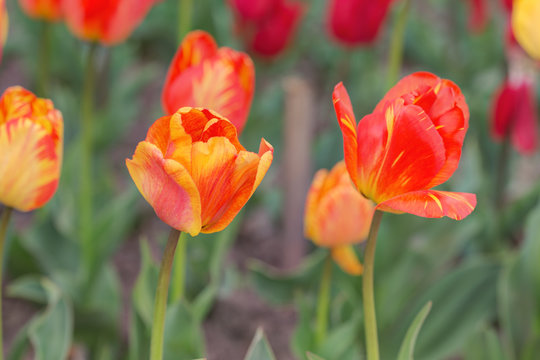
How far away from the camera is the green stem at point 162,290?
1.29 ft

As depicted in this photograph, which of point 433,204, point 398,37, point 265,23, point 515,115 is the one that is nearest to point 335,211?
point 433,204

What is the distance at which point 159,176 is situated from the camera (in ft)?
1.23

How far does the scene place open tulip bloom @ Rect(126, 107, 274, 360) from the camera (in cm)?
37

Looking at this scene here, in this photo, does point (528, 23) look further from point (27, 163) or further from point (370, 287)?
point (27, 163)

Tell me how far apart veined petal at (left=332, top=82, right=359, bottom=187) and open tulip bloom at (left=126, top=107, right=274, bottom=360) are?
0.04 m

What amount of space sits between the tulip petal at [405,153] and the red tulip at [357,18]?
2.35ft

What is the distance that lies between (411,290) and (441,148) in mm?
541

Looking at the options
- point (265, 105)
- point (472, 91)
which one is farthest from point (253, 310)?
point (472, 91)

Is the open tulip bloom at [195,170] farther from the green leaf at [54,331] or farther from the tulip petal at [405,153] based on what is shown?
the green leaf at [54,331]

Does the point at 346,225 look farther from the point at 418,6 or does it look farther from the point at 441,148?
the point at 418,6

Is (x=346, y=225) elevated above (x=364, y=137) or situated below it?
below

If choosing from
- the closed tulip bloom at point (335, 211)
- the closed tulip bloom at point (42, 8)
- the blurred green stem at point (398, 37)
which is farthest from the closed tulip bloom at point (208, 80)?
the closed tulip bloom at point (42, 8)

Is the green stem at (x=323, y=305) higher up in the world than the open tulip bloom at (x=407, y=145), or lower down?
lower down

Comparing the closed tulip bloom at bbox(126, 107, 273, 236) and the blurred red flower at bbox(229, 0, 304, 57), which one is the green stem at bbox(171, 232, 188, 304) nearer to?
the closed tulip bloom at bbox(126, 107, 273, 236)
